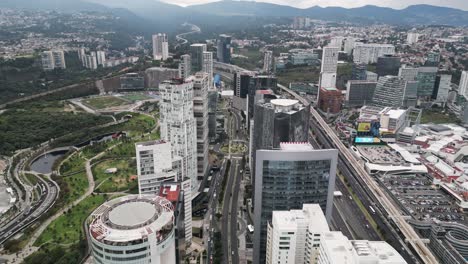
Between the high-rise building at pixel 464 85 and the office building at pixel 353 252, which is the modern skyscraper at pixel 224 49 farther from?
the office building at pixel 353 252

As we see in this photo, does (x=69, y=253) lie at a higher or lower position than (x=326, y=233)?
lower

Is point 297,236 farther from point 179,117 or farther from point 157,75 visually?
point 157,75

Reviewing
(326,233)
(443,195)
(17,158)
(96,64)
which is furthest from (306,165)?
(96,64)

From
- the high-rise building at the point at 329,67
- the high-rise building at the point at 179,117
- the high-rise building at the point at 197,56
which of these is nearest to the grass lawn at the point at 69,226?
the high-rise building at the point at 179,117

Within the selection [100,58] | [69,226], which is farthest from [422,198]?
[100,58]

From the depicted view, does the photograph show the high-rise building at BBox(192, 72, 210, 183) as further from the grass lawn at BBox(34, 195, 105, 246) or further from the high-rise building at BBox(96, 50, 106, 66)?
the high-rise building at BBox(96, 50, 106, 66)

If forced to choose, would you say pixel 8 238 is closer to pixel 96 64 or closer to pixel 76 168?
pixel 76 168
